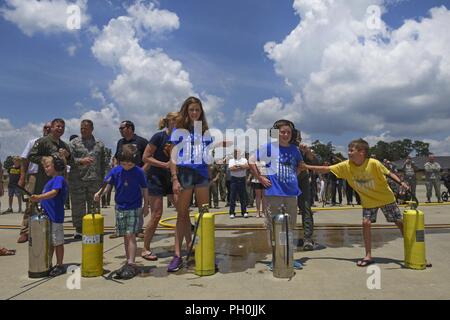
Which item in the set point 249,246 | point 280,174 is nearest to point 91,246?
point 280,174

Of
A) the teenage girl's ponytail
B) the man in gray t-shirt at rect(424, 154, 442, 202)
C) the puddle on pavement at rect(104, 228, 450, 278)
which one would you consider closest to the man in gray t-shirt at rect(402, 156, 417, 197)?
A: the man in gray t-shirt at rect(424, 154, 442, 202)

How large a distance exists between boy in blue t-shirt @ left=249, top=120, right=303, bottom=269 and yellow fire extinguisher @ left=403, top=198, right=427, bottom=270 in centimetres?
131

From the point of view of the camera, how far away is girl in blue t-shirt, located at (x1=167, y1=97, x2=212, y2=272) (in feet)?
15.6

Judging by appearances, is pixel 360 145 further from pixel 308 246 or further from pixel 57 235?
pixel 57 235

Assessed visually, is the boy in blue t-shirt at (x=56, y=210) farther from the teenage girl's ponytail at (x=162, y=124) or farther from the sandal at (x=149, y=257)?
the teenage girl's ponytail at (x=162, y=124)

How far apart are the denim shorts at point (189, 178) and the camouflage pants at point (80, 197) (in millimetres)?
3057

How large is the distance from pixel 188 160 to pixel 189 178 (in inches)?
9.0

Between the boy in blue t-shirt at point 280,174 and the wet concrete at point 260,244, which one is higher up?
the boy in blue t-shirt at point 280,174

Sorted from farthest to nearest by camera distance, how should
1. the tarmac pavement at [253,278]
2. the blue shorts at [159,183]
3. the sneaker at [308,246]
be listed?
the sneaker at [308,246]
the blue shorts at [159,183]
the tarmac pavement at [253,278]

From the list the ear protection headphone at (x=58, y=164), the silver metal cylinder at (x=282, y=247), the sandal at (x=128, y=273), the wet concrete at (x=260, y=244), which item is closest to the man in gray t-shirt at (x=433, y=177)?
the wet concrete at (x=260, y=244)

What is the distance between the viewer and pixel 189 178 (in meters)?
4.79

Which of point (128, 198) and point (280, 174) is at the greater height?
point (280, 174)

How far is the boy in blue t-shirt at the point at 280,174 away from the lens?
4773 mm
